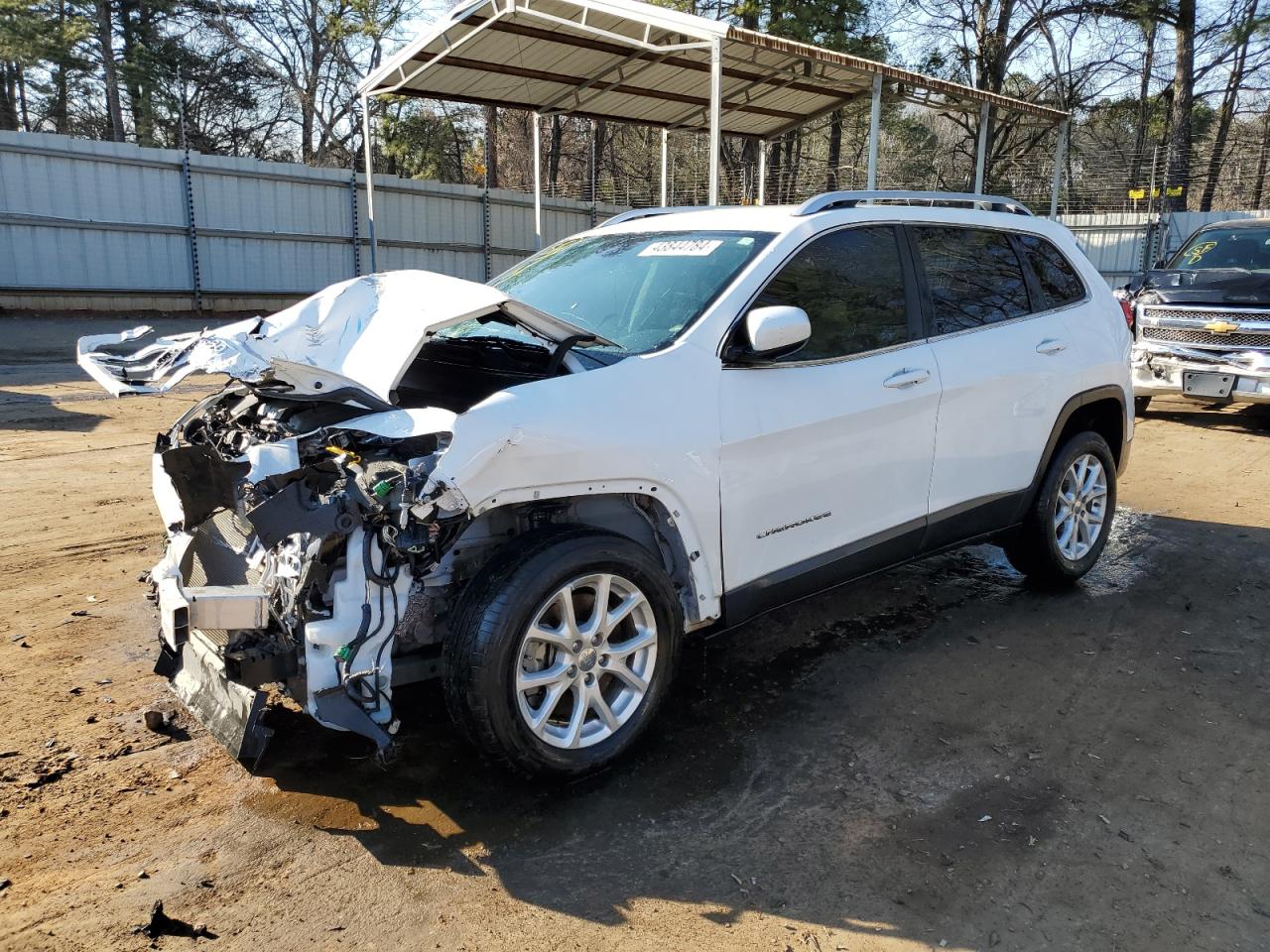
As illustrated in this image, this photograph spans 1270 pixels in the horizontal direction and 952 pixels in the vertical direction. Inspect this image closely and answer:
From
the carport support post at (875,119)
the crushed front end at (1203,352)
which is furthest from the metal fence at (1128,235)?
the carport support post at (875,119)

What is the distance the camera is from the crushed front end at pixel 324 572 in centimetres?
269

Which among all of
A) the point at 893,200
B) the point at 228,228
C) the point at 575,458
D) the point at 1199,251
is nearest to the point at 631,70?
the point at 1199,251

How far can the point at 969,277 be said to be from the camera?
454cm

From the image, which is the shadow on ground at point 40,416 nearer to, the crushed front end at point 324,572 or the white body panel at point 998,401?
the crushed front end at point 324,572

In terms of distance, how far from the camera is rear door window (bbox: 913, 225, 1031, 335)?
171 inches

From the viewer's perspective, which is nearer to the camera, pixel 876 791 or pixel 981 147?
pixel 876 791

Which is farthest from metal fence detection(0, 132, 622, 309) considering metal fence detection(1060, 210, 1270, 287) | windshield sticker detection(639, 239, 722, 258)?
windshield sticker detection(639, 239, 722, 258)

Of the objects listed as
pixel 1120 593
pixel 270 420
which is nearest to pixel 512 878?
pixel 270 420

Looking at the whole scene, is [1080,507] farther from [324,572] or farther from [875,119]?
[875,119]

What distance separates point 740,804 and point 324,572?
1527 mm

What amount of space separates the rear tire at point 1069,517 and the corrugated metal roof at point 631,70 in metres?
5.32

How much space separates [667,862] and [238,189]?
17.8 meters

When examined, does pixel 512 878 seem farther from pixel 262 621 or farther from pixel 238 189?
pixel 238 189

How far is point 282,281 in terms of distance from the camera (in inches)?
730
